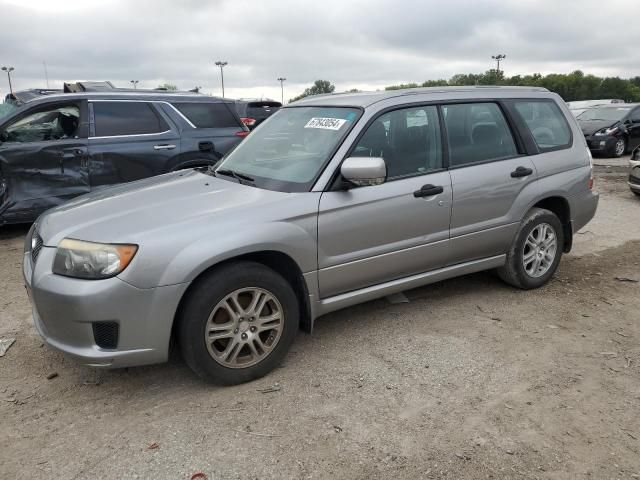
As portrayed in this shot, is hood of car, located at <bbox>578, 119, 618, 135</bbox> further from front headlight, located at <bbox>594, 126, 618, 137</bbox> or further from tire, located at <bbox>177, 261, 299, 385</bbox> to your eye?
tire, located at <bbox>177, 261, 299, 385</bbox>

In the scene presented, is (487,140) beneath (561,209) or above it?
above

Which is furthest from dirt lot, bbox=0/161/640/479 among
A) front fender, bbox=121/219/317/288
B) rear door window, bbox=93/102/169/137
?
rear door window, bbox=93/102/169/137

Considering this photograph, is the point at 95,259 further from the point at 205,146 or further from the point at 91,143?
the point at 205,146

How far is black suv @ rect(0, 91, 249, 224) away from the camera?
6.10 meters

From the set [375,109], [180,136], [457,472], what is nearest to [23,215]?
[180,136]

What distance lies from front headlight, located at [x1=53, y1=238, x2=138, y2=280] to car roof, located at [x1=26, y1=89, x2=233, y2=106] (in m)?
4.22

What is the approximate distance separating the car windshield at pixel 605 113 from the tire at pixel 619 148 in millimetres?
756

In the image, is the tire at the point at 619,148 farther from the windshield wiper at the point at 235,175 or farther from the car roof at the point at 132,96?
the windshield wiper at the point at 235,175

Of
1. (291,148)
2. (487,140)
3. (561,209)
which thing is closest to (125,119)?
(291,148)

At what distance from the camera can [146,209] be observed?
10.3ft

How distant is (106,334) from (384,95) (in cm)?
→ 248

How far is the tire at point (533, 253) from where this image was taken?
14.5 feet

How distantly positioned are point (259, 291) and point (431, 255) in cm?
144

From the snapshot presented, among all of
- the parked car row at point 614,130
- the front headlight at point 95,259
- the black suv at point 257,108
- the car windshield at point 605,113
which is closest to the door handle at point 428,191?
the front headlight at point 95,259
